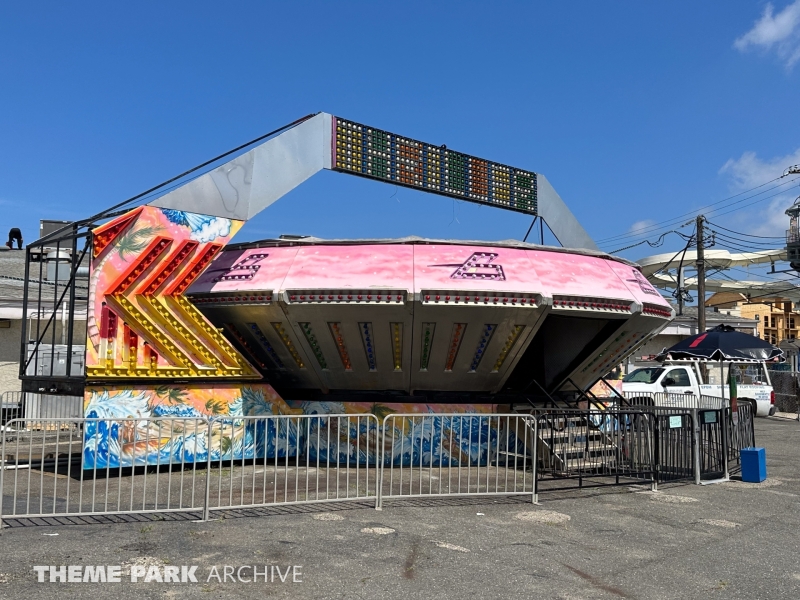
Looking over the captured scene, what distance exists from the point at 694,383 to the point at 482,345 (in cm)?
1198

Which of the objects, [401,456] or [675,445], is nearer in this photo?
[675,445]

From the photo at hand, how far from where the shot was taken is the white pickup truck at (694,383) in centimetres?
2011

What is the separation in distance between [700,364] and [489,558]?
68.2 ft

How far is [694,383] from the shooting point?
20.7m

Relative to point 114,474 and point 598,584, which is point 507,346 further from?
point 114,474

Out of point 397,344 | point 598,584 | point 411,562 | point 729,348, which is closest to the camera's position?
point 598,584

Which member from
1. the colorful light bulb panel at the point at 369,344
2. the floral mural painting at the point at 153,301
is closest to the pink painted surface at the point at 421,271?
the floral mural painting at the point at 153,301

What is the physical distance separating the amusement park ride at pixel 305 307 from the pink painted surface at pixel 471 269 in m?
0.03

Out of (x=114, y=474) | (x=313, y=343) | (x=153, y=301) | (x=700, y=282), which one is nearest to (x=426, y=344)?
(x=313, y=343)

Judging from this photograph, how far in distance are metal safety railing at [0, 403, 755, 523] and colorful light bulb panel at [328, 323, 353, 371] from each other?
1.02m

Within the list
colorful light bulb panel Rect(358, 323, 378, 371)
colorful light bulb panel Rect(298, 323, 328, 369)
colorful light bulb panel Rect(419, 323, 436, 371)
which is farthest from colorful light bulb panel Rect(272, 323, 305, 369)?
colorful light bulb panel Rect(419, 323, 436, 371)

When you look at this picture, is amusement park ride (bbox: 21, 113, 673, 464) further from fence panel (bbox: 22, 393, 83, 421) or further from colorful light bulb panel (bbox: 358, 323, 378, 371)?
fence panel (bbox: 22, 393, 83, 421)

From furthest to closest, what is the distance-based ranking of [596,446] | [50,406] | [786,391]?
[786,391]
[50,406]
[596,446]

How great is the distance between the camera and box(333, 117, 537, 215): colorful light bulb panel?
42.0 feet
